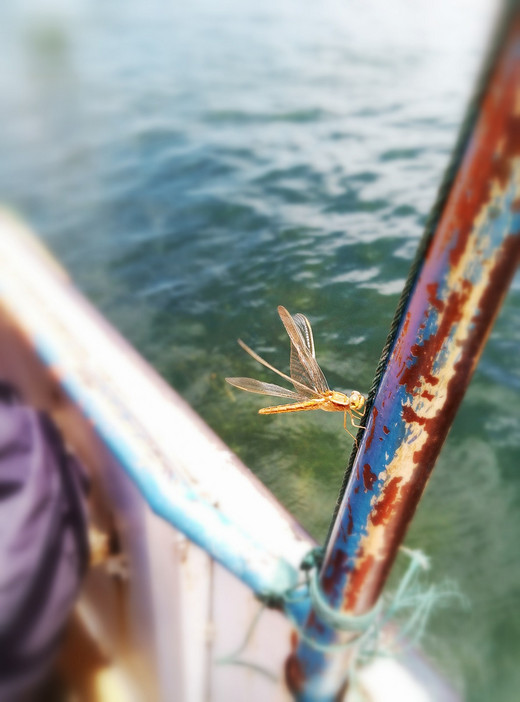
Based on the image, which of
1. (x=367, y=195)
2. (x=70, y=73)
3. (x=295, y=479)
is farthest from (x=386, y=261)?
(x=70, y=73)

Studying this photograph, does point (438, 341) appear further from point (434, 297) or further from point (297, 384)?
point (297, 384)

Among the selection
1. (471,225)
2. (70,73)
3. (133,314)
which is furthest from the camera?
(70,73)

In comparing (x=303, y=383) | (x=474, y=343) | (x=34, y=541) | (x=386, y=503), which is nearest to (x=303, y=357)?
(x=303, y=383)

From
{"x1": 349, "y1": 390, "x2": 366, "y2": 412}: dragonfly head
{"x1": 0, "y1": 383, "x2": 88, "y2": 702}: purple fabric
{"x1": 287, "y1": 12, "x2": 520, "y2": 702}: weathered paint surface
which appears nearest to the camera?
{"x1": 287, "y1": 12, "x2": 520, "y2": 702}: weathered paint surface

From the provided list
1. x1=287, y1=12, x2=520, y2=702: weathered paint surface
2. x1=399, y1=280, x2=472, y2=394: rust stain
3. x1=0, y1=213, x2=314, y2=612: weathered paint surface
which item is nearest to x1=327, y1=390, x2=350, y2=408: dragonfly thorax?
x1=287, y1=12, x2=520, y2=702: weathered paint surface

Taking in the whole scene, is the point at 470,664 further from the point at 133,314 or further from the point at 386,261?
the point at 133,314

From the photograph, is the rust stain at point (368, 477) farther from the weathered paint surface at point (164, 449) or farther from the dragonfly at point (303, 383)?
the weathered paint surface at point (164, 449)

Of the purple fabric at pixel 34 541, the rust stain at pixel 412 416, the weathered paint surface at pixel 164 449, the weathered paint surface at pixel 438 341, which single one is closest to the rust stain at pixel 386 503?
the weathered paint surface at pixel 438 341

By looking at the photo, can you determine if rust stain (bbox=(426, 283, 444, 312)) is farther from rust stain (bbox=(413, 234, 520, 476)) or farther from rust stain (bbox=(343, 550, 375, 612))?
rust stain (bbox=(343, 550, 375, 612))
